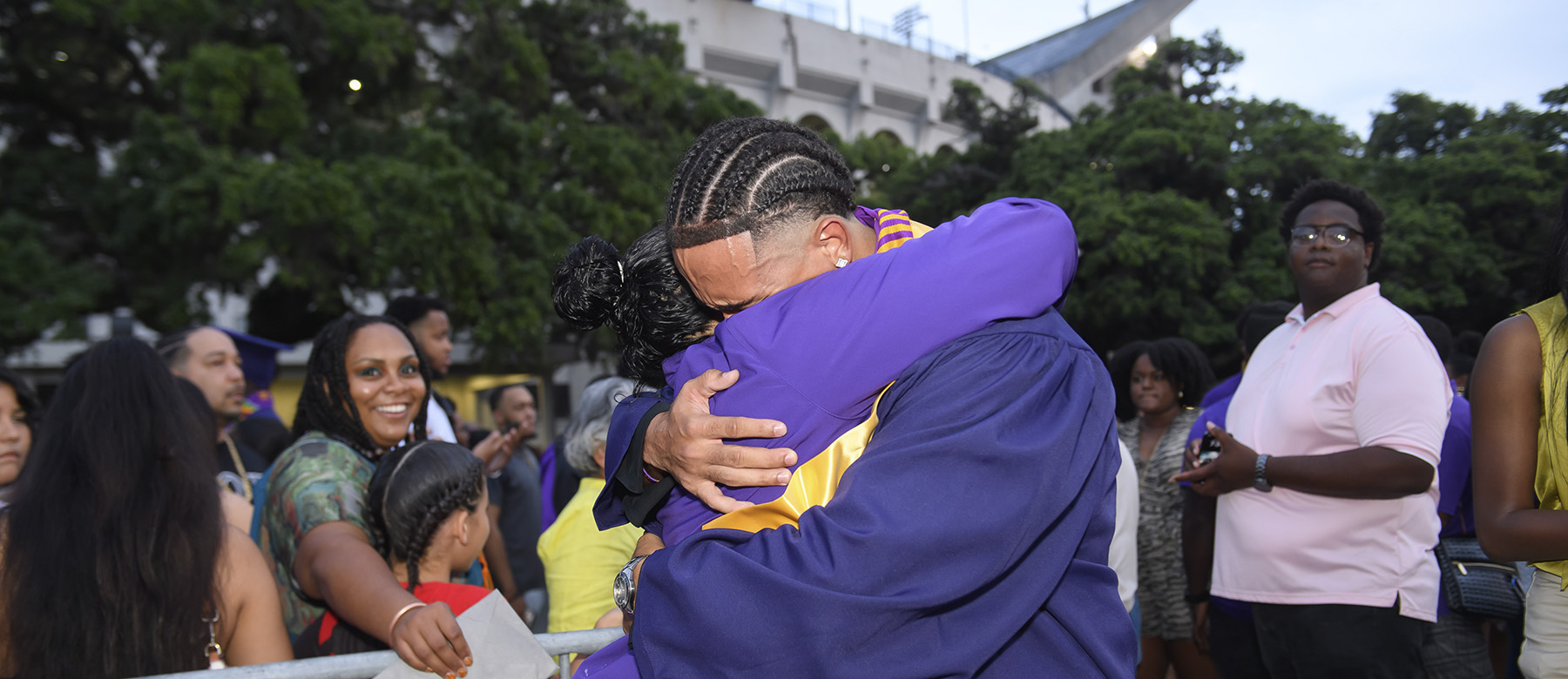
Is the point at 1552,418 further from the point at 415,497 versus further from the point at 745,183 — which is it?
the point at 415,497

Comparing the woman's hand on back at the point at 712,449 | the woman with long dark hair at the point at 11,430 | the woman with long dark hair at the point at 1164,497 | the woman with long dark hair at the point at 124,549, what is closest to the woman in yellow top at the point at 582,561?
the woman with long dark hair at the point at 124,549

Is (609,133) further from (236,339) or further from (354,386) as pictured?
(354,386)

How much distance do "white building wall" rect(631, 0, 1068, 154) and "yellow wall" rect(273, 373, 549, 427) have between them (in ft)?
27.6

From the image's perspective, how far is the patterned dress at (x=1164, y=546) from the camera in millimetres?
4938

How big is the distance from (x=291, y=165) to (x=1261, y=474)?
41.4 feet

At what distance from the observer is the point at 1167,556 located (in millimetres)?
5023

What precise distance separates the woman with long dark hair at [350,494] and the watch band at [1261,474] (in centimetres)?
242

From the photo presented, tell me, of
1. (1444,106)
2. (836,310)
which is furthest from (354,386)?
(1444,106)

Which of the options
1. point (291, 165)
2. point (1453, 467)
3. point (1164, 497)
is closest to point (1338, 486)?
point (1453, 467)

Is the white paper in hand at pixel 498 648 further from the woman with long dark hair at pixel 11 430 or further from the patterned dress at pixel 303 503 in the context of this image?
the woman with long dark hair at pixel 11 430

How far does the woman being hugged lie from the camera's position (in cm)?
289

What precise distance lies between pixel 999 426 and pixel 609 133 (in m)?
15.9

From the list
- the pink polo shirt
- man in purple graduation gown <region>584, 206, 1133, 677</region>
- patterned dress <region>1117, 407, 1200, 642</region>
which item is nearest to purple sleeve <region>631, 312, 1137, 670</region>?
man in purple graduation gown <region>584, 206, 1133, 677</region>

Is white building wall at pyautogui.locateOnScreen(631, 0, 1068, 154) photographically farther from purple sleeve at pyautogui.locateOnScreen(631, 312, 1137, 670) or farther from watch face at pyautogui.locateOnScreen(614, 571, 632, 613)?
purple sleeve at pyautogui.locateOnScreen(631, 312, 1137, 670)
